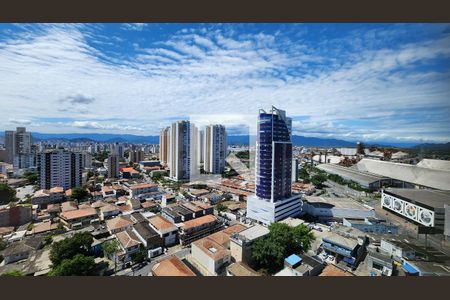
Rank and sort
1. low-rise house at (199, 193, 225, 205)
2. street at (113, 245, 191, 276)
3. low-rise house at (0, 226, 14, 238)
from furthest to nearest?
low-rise house at (199, 193, 225, 205) < low-rise house at (0, 226, 14, 238) < street at (113, 245, 191, 276)

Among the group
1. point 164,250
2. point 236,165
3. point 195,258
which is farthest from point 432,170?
point 236,165

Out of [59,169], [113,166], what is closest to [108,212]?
[59,169]

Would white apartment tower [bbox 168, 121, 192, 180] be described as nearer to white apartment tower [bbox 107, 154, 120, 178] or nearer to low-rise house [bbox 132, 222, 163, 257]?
white apartment tower [bbox 107, 154, 120, 178]

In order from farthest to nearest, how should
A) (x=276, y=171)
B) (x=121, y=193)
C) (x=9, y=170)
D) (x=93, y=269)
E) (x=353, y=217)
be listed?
(x=9, y=170) → (x=121, y=193) → (x=353, y=217) → (x=276, y=171) → (x=93, y=269)

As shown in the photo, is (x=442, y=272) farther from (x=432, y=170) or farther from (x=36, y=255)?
(x=36, y=255)

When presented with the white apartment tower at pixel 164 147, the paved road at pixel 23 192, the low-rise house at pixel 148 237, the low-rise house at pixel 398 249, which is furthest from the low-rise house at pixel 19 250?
the white apartment tower at pixel 164 147

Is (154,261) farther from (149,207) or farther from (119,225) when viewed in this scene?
(149,207)

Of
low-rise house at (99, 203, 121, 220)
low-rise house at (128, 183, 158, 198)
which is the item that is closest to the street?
low-rise house at (99, 203, 121, 220)
